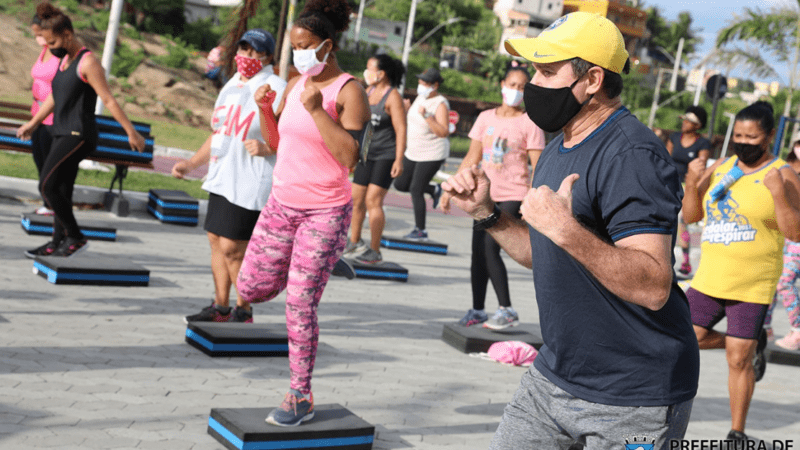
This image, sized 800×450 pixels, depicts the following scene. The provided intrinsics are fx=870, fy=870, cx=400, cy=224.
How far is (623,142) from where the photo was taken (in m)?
2.28

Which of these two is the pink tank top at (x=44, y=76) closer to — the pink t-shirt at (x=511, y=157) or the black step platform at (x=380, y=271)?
the black step platform at (x=380, y=271)

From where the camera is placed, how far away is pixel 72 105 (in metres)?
6.96

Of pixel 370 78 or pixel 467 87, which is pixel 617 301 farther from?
pixel 467 87

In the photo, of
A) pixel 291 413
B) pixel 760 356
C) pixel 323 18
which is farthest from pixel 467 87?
pixel 291 413

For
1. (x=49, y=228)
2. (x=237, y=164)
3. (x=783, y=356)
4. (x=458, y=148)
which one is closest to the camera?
(x=237, y=164)

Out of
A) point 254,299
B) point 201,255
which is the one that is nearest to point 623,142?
point 254,299

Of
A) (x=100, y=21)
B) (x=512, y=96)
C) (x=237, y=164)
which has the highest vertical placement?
(x=100, y=21)

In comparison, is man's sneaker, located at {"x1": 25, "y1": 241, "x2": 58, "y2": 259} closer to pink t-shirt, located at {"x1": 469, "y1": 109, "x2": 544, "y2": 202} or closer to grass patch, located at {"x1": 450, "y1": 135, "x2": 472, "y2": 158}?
pink t-shirt, located at {"x1": 469, "y1": 109, "x2": 544, "y2": 202}

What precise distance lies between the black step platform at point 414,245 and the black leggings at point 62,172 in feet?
14.7

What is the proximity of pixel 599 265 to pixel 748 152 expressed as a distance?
3086mm

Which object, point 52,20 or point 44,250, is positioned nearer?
point 52,20

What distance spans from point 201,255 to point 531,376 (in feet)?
21.4

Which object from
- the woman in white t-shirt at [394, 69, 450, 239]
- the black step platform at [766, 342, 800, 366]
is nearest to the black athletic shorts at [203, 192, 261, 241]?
the black step platform at [766, 342, 800, 366]

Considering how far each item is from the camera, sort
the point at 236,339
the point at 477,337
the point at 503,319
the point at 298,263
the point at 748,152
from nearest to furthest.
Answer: the point at 298,263
the point at 748,152
the point at 236,339
the point at 477,337
the point at 503,319
